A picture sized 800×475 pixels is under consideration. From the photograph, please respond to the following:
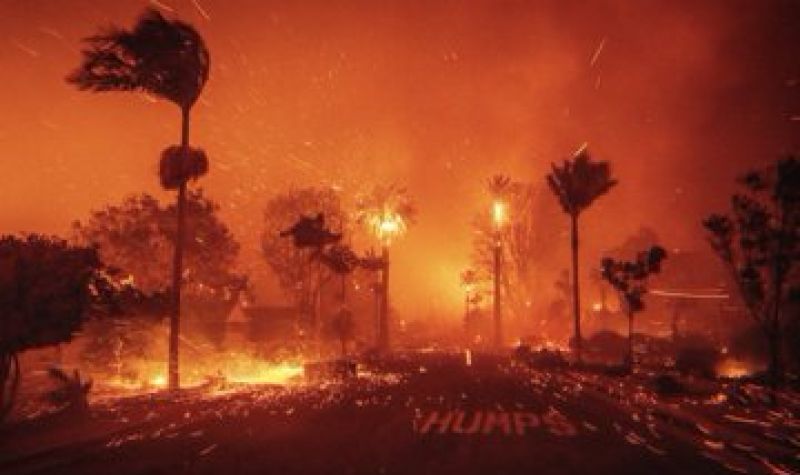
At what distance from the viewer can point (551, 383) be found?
3284cm

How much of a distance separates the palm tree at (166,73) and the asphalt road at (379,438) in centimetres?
834

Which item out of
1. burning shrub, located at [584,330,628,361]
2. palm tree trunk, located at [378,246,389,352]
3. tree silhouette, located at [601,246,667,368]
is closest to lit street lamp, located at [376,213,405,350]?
palm tree trunk, located at [378,246,389,352]

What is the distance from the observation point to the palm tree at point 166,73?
27.3m

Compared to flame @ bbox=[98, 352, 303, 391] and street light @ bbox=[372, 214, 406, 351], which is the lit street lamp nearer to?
street light @ bbox=[372, 214, 406, 351]

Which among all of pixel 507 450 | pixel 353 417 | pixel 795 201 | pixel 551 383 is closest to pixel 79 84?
pixel 353 417

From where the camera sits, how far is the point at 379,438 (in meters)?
15.7

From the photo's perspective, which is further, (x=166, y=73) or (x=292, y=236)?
(x=292, y=236)

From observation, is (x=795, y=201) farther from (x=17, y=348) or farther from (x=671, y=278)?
(x=671, y=278)

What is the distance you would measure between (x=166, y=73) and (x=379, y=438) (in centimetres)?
1872

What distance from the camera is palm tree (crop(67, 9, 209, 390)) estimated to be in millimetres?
27328

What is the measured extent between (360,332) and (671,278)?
51.0 metres

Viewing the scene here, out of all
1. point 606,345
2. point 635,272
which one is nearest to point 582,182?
point 635,272

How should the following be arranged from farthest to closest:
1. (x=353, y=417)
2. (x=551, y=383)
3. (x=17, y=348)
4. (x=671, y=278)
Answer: (x=671, y=278) < (x=551, y=383) < (x=353, y=417) < (x=17, y=348)

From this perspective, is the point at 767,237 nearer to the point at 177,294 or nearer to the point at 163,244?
the point at 177,294
